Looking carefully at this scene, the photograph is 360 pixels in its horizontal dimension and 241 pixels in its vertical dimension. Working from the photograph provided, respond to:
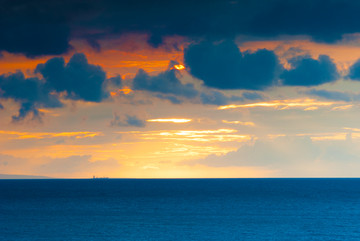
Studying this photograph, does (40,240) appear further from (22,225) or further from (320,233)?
(320,233)

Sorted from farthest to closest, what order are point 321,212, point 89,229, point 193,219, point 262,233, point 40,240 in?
1. point 321,212
2. point 193,219
3. point 89,229
4. point 262,233
5. point 40,240

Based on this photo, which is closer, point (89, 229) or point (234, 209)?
point (89, 229)

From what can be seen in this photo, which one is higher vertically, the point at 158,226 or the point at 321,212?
the point at 321,212

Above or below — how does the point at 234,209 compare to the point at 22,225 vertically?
above

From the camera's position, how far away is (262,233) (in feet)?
258

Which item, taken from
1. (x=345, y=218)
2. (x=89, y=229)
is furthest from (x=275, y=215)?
(x=89, y=229)

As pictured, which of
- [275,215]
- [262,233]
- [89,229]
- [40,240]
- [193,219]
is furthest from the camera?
[275,215]

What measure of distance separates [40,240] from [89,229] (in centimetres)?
1265

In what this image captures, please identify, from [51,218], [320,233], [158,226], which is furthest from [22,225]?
[320,233]

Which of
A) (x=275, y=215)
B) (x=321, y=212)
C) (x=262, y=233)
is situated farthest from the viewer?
(x=321, y=212)

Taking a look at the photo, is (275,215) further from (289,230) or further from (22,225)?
(22,225)

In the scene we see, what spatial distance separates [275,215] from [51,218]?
45297mm

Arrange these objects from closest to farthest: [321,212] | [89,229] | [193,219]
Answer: [89,229] → [193,219] → [321,212]

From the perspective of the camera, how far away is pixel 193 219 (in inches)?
3915
